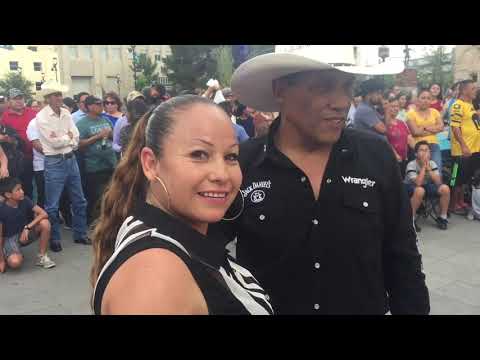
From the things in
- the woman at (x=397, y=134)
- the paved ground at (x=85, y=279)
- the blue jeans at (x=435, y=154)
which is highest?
the woman at (x=397, y=134)

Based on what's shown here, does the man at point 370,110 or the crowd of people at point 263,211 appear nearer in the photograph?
the crowd of people at point 263,211

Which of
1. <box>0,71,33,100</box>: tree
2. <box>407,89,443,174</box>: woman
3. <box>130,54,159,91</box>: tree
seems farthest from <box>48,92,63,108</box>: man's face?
<box>0,71,33,100</box>: tree

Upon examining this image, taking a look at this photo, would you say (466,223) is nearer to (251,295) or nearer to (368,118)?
(368,118)

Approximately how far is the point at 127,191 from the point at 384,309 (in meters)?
1.10

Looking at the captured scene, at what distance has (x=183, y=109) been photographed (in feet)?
3.86

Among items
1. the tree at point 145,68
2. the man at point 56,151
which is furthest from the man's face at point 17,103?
the tree at point 145,68

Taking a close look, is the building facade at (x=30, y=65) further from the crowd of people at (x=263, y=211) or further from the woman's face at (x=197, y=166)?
the woman's face at (x=197, y=166)

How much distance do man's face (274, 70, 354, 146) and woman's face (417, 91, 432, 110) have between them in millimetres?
5068

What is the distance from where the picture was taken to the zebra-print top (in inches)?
36.5

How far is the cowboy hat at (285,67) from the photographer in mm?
1629

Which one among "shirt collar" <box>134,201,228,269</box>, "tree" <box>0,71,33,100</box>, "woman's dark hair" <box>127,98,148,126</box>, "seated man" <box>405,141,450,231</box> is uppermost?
"shirt collar" <box>134,201,228,269</box>

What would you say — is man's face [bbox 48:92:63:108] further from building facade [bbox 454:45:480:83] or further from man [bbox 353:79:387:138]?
building facade [bbox 454:45:480:83]

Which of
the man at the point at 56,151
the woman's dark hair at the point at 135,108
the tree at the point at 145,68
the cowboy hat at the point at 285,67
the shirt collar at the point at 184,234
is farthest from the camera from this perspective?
the tree at the point at 145,68

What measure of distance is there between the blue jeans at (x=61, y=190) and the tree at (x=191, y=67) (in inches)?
1491
